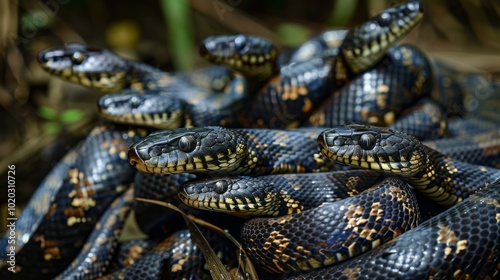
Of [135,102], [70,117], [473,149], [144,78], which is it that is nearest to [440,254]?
[473,149]

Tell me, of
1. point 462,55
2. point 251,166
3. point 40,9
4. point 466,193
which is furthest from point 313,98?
point 40,9

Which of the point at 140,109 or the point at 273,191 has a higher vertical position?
the point at 273,191

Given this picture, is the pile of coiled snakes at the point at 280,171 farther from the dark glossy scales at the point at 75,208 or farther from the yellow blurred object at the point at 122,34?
the yellow blurred object at the point at 122,34

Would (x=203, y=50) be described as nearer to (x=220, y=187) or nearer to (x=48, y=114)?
(x=220, y=187)

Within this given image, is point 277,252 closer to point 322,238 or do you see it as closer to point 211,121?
point 322,238

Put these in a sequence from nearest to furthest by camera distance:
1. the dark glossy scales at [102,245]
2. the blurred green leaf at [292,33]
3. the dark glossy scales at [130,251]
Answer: the dark glossy scales at [102,245], the dark glossy scales at [130,251], the blurred green leaf at [292,33]

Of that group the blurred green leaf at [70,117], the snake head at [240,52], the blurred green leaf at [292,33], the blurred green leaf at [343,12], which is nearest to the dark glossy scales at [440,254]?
the snake head at [240,52]
